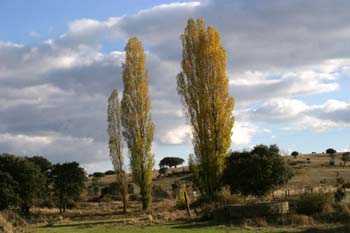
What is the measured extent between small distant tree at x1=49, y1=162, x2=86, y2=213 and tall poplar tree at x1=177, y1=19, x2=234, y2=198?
2006cm

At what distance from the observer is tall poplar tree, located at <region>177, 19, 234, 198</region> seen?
34250 millimetres

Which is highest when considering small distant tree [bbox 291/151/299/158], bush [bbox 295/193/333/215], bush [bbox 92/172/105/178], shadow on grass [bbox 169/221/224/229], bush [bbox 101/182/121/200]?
small distant tree [bbox 291/151/299/158]

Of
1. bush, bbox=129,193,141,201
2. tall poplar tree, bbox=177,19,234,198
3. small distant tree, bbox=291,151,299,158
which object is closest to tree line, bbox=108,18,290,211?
tall poplar tree, bbox=177,19,234,198

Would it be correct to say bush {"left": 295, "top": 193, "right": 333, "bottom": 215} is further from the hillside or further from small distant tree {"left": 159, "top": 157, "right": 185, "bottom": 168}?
small distant tree {"left": 159, "top": 157, "right": 185, "bottom": 168}

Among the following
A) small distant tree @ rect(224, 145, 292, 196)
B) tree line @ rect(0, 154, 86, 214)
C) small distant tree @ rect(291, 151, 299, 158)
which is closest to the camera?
small distant tree @ rect(224, 145, 292, 196)

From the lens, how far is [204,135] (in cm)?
3462

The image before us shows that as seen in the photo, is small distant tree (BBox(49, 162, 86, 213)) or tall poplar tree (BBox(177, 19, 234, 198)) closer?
tall poplar tree (BBox(177, 19, 234, 198))

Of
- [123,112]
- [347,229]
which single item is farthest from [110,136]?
[347,229]

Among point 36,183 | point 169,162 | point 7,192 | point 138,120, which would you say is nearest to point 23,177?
point 36,183

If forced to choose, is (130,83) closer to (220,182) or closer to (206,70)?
(206,70)

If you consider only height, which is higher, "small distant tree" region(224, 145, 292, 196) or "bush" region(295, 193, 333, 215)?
"small distant tree" region(224, 145, 292, 196)

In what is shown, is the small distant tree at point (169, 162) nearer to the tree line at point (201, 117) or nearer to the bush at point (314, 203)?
the tree line at point (201, 117)

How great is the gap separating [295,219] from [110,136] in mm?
27389

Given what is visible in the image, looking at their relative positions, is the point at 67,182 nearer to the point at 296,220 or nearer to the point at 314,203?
the point at 314,203
